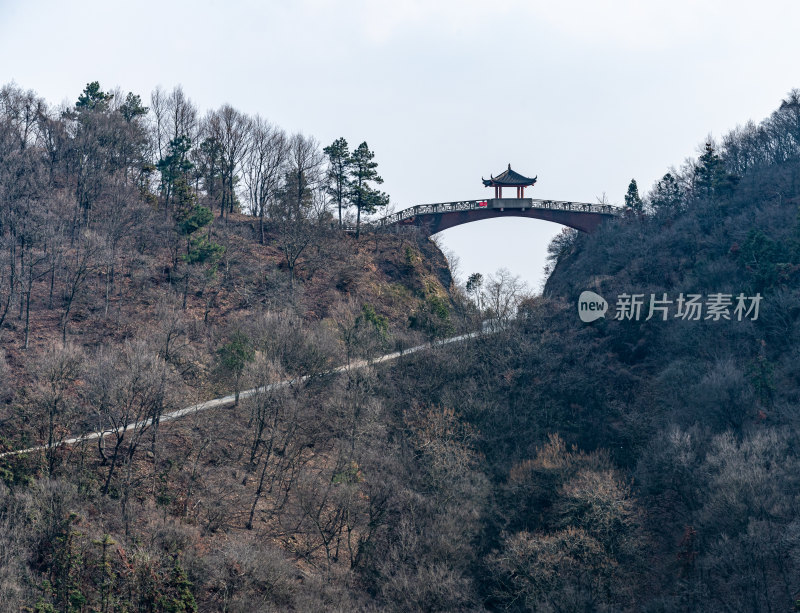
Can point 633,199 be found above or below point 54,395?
above

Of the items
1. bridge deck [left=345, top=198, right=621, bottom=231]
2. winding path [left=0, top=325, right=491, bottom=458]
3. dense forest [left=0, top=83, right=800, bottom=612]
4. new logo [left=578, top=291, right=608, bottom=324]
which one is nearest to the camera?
dense forest [left=0, top=83, right=800, bottom=612]

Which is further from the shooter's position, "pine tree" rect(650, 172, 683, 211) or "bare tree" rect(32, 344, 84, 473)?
"pine tree" rect(650, 172, 683, 211)

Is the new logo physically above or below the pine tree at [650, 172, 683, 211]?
below

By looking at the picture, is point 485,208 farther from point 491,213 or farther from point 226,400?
point 226,400

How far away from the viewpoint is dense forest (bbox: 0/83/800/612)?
35.2 metres

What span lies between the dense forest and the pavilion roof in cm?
984

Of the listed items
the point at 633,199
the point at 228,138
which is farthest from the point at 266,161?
the point at 633,199

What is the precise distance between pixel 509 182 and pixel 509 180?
301mm

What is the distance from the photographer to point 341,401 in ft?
148

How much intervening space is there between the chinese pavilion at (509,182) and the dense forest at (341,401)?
31.4 feet

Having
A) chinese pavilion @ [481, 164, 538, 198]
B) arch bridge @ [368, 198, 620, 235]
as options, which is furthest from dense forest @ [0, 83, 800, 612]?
chinese pavilion @ [481, 164, 538, 198]

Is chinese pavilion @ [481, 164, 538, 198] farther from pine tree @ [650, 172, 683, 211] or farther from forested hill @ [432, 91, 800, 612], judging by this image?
pine tree @ [650, 172, 683, 211]

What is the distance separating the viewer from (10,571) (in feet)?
100

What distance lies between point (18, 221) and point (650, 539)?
44.3 m
